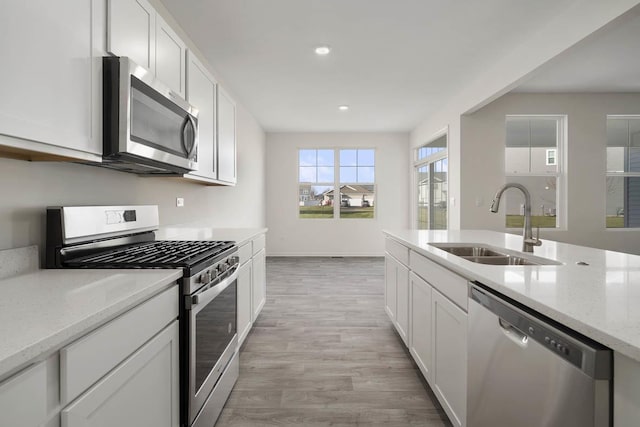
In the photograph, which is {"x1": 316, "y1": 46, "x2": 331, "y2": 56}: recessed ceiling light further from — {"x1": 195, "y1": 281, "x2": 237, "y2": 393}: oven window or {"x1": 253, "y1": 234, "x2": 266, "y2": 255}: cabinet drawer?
{"x1": 195, "y1": 281, "x2": 237, "y2": 393}: oven window

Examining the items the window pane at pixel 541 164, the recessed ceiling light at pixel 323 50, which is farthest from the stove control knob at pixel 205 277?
the window pane at pixel 541 164

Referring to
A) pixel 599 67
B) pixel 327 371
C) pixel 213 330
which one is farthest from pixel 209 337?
pixel 599 67

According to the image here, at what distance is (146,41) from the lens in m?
1.69

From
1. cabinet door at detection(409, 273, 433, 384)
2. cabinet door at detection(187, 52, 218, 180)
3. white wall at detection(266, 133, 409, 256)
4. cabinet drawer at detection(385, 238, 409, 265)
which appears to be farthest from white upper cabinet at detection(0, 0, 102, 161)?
white wall at detection(266, 133, 409, 256)

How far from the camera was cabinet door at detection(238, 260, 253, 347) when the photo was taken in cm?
231

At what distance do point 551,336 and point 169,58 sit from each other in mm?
2256

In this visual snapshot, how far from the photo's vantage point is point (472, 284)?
134cm

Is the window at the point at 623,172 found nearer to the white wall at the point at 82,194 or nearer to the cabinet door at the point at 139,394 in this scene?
the white wall at the point at 82,194

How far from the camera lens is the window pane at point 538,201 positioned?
4.62m

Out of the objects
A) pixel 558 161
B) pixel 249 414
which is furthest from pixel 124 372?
pixel 558 161

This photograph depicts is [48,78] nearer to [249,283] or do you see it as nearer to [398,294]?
[249,283]

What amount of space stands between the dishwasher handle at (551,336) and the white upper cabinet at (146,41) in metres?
1.82

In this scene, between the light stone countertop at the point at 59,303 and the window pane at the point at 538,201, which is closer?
the light stone countertop at the point at 59,303

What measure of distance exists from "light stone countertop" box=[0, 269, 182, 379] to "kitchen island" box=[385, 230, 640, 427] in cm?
116
